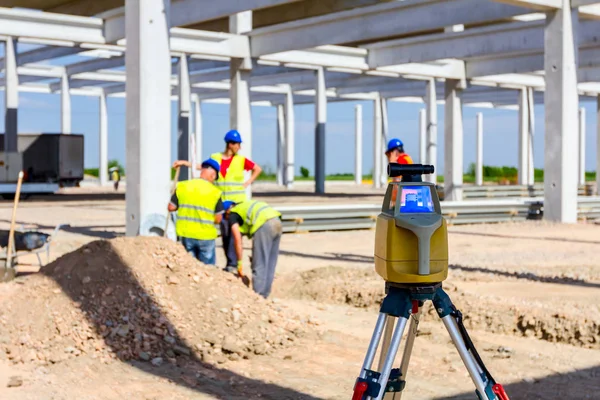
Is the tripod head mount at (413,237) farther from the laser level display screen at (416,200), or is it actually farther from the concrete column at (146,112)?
the concrete column at (146,112)

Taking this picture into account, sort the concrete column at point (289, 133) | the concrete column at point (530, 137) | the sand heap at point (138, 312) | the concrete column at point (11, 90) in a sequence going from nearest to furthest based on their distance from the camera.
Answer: the sand heap at point (138, 312) < the concrete column at point (11, 90) < the concrete column at point (530, 137) < the concrete column at point (289, 133)

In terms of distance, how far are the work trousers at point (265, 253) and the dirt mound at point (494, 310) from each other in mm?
952

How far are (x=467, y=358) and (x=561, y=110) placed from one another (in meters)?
16.7

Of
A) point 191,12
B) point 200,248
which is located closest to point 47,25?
point 191,12

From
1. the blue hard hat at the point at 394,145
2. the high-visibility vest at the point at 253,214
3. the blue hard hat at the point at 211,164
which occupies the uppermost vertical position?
the blue hard hat at the point at 394,145

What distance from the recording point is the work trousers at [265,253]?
8188mm

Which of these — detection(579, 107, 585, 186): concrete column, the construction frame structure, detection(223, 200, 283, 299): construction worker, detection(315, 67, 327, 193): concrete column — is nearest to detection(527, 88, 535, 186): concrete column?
the construction frame structure

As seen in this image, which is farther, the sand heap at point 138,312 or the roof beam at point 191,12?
the roof beam at point 191,12

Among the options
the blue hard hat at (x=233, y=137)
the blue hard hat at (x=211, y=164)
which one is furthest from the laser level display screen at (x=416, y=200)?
the blue hard hat at (x=233, y=137)

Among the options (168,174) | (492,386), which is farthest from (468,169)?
(492,386)

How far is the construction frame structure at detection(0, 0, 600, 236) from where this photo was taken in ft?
39.8

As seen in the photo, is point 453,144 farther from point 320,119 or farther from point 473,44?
point 473,44

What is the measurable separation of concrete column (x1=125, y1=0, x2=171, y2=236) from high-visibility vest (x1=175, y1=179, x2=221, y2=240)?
11.4 ft

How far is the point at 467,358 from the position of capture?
309 centimetres
